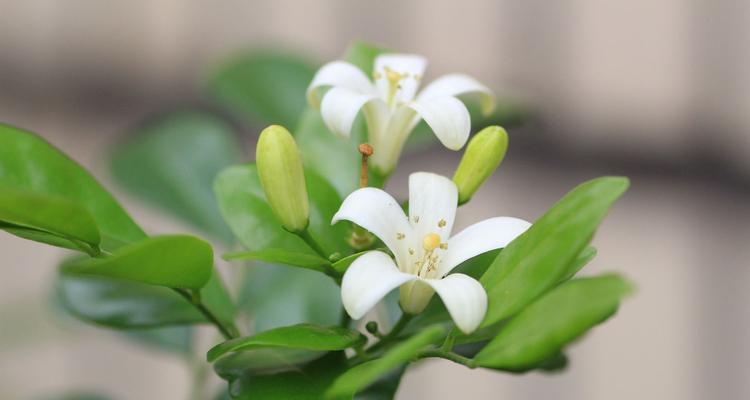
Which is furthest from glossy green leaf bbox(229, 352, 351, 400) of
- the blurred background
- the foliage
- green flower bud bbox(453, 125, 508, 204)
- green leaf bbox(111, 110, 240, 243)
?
the blurred background

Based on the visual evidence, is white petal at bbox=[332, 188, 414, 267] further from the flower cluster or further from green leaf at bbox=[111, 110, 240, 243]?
green leaf at bbox=[111, 110, 240, 243]

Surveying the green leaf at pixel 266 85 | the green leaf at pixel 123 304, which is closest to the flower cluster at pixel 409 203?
the green leaf at pixel 123 304

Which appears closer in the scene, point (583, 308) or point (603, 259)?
point (583, 308)

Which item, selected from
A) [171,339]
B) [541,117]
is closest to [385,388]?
[171,339]

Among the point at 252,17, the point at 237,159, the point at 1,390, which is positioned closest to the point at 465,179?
the point at 237,159

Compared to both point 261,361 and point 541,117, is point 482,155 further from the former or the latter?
point 541,117

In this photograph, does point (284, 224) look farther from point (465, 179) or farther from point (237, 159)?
point (237, 159)

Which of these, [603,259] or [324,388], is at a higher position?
[603,259]
